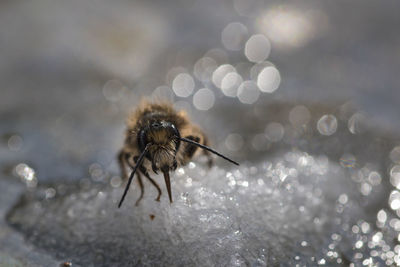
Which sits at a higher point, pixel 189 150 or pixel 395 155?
pixel 395 155

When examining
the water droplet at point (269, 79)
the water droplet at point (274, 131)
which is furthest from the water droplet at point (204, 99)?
the water droplet at point (274, 131)

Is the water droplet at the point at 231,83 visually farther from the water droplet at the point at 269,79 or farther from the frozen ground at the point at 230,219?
the frozen ground at the point at 230,219

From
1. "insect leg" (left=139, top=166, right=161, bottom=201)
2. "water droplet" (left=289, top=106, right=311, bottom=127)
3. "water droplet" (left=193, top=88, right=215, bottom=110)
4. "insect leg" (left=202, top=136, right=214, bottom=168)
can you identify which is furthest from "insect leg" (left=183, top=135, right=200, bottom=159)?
"water droplet" (left=193, top=88, right=215, bottom=110)

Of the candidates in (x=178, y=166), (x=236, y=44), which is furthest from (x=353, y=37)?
(x=178, y=166)

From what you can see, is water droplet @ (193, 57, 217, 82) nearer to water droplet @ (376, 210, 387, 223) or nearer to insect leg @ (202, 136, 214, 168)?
insect leg @ (202, 136, 214, 168)

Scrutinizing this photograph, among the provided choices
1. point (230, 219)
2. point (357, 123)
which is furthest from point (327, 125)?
point (230, 219)

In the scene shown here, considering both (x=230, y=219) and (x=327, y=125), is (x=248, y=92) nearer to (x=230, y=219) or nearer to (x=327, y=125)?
(x=327, y=125)
